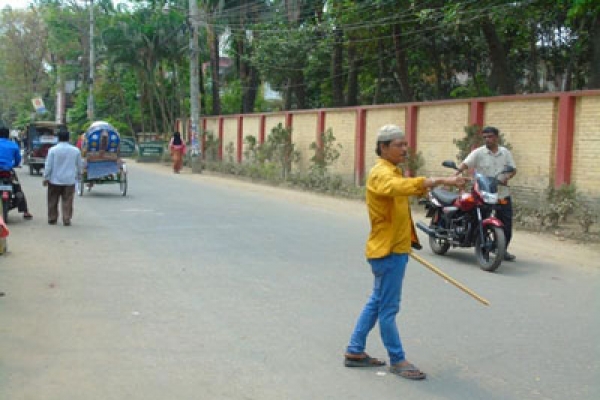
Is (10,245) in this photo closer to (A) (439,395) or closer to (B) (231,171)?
(A) (439,395)

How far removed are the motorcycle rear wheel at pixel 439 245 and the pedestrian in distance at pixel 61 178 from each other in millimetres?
6535

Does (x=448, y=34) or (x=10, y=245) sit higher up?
(x=448, y=34)

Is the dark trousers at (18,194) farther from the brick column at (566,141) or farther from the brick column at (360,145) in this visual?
the brick column at (360,145)

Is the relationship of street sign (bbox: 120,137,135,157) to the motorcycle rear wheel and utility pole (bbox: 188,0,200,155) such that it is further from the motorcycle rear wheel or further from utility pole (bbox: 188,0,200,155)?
the motorcycle rear wheel

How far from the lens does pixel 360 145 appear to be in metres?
Answer: 22.3

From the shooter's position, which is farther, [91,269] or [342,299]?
[91,269]

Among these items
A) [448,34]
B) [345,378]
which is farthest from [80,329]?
[448,34]

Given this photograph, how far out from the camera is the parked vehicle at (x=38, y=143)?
83.6 ft

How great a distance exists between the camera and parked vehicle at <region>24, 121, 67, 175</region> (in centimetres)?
2547

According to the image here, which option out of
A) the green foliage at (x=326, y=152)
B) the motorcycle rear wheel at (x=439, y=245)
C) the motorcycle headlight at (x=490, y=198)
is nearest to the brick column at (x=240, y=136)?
the green foliage at (x=326, y=152)

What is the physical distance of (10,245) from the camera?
1066 centimetres

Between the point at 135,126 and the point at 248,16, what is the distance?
21626 millimetres

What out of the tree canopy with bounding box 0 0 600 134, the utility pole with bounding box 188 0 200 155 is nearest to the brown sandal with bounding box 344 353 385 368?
the tree canopy with bounding box 0 0 600 134

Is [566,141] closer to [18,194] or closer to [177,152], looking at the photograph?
[18,194]
